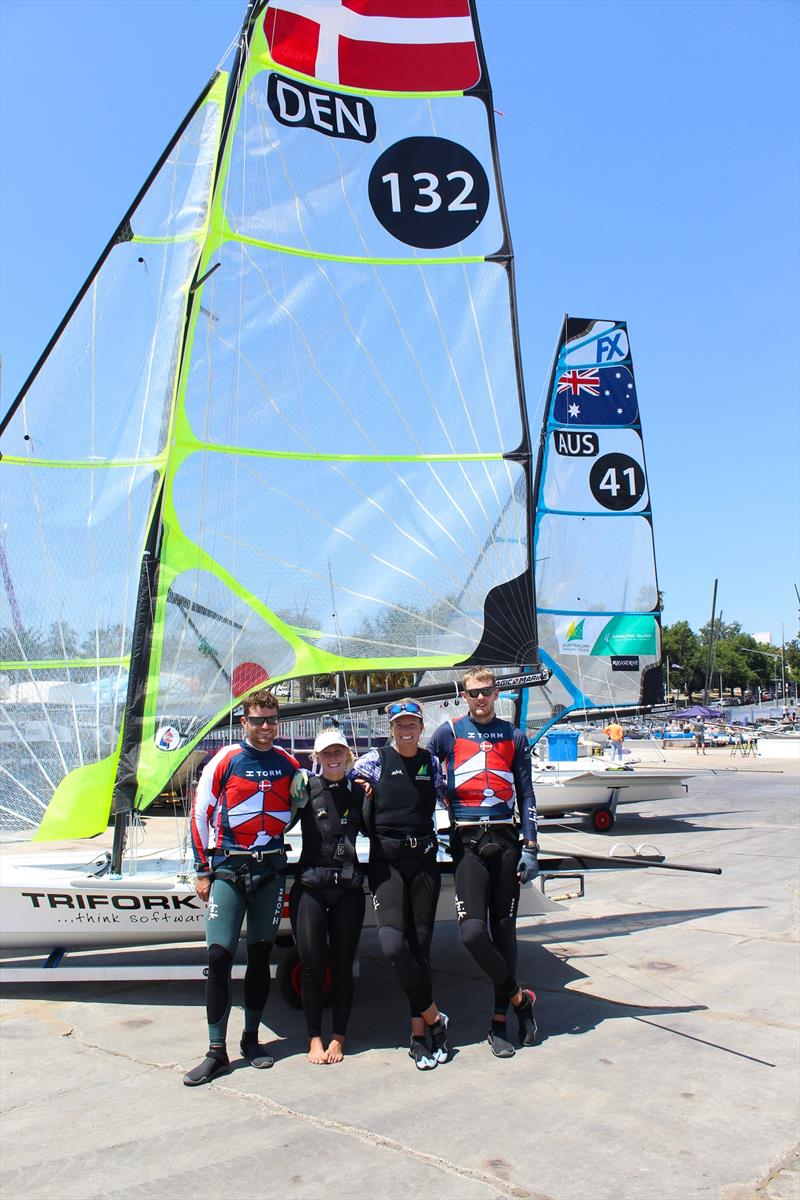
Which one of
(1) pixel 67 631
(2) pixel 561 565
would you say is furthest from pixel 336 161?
(2) pixel 561 565

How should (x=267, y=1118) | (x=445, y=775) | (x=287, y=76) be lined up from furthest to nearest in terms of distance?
(x=287, y=76), (x=445, y=775), (x=267, y=1118)

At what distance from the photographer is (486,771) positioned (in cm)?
434

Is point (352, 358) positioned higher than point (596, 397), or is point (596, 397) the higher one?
point (596, 397)

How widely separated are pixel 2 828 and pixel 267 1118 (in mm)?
2865

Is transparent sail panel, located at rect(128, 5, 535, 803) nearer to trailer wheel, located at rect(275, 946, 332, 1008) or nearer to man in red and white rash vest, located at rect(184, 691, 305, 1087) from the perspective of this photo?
trailer wheel, located at rect(275, 946, 332, 1008)

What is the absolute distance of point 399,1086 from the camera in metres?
3.64

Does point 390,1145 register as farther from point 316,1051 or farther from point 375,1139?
point 316,1051

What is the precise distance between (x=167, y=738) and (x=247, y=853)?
1703 millimetres

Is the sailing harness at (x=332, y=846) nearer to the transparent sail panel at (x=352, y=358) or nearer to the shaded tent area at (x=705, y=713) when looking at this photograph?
the transparent sail panel at (x=352, y=358)

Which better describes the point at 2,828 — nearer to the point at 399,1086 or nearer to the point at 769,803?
the point at 399,1086

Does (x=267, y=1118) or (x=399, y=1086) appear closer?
(x=267, y=1118)

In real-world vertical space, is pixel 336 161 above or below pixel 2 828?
above

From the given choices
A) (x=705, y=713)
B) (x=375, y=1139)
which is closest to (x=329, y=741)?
(x=375, y=1139)

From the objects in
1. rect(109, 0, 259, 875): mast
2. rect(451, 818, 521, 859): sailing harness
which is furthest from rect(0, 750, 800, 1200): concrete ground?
rect(109, 0, 259, 875): mast
